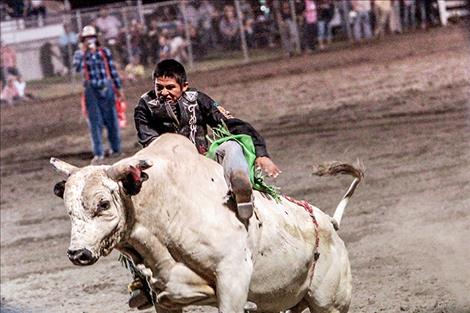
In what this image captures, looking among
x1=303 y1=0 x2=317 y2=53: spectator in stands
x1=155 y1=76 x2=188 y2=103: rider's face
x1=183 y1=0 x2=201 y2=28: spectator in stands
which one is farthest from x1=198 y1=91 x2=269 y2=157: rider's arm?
x1=303 y1=0 x2=317 y2=53: spectator in stands

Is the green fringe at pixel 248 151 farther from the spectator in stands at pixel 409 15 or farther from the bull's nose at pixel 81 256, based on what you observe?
the spectator in stands at pixel 409 15

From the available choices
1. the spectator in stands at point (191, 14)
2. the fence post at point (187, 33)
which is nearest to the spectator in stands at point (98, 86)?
the fence post at point (187, 33)

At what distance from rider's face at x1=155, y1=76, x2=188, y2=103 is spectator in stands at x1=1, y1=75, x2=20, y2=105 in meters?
21.0

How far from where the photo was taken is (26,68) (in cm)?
2728

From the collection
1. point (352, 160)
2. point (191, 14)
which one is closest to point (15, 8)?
point (191, 14)

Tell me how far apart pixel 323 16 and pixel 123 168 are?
23961mm

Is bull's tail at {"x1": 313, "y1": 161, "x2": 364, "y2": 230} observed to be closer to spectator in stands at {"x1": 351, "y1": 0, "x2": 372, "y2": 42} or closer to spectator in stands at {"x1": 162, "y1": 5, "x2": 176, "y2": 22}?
spectator in stands at {"x1": 162, "y1": 5, "x2": 176, "y2": 22}

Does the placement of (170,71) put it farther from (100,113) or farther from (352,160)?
(100,113)

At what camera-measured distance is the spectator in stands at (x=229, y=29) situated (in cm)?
2797

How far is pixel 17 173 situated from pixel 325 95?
21.0 feet

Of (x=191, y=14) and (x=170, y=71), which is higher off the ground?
(x=170, y=71)

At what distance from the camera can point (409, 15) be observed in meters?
30.1

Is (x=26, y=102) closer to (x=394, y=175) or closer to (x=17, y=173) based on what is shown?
(x=17, y=173)

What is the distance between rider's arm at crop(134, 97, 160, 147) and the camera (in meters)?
5.89
